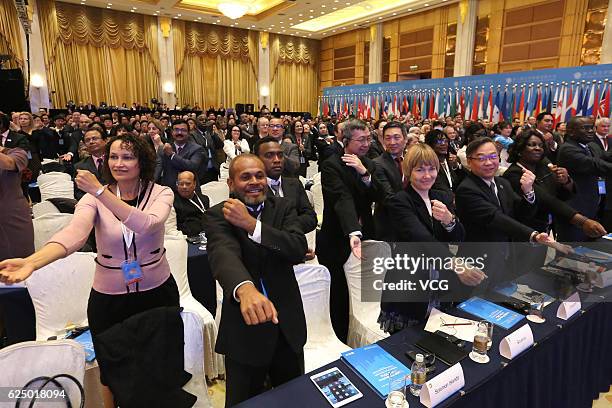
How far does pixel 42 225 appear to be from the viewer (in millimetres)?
3100

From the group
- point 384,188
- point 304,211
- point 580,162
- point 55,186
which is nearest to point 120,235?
point 304,211

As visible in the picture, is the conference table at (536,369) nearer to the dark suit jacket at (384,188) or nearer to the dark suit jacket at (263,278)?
the dark suit jacket at (263,278)

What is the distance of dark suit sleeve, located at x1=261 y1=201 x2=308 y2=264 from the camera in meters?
1.46

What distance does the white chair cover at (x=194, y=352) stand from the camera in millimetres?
1821

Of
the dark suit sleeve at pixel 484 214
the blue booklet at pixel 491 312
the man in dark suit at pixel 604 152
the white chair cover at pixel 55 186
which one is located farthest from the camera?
the white chair cover at pixel 55 186

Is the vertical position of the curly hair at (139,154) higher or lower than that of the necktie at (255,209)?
higher

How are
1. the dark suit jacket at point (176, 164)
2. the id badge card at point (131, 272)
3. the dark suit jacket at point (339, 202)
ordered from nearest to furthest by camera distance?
the id badge card at point (131, 272) → the dark suit jacket at point (339, 202) → the dark suit jacket at point (176, 164)

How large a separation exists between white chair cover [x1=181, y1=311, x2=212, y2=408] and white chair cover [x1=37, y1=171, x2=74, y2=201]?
11.5 ft

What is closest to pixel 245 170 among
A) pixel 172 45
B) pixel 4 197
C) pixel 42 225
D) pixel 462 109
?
pixel 4 197

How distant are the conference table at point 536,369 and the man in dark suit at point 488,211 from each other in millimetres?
218

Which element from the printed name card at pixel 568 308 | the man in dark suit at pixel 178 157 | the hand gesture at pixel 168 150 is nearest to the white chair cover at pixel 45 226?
the man in dark suit at pixel 178 157

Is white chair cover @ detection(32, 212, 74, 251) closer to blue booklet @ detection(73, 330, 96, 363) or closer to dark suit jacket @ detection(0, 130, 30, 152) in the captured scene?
dark suit jacket @ detection(0, 130, 30, 152)

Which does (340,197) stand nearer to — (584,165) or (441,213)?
(441,213)

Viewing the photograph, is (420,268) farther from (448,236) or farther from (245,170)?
(245,170)
